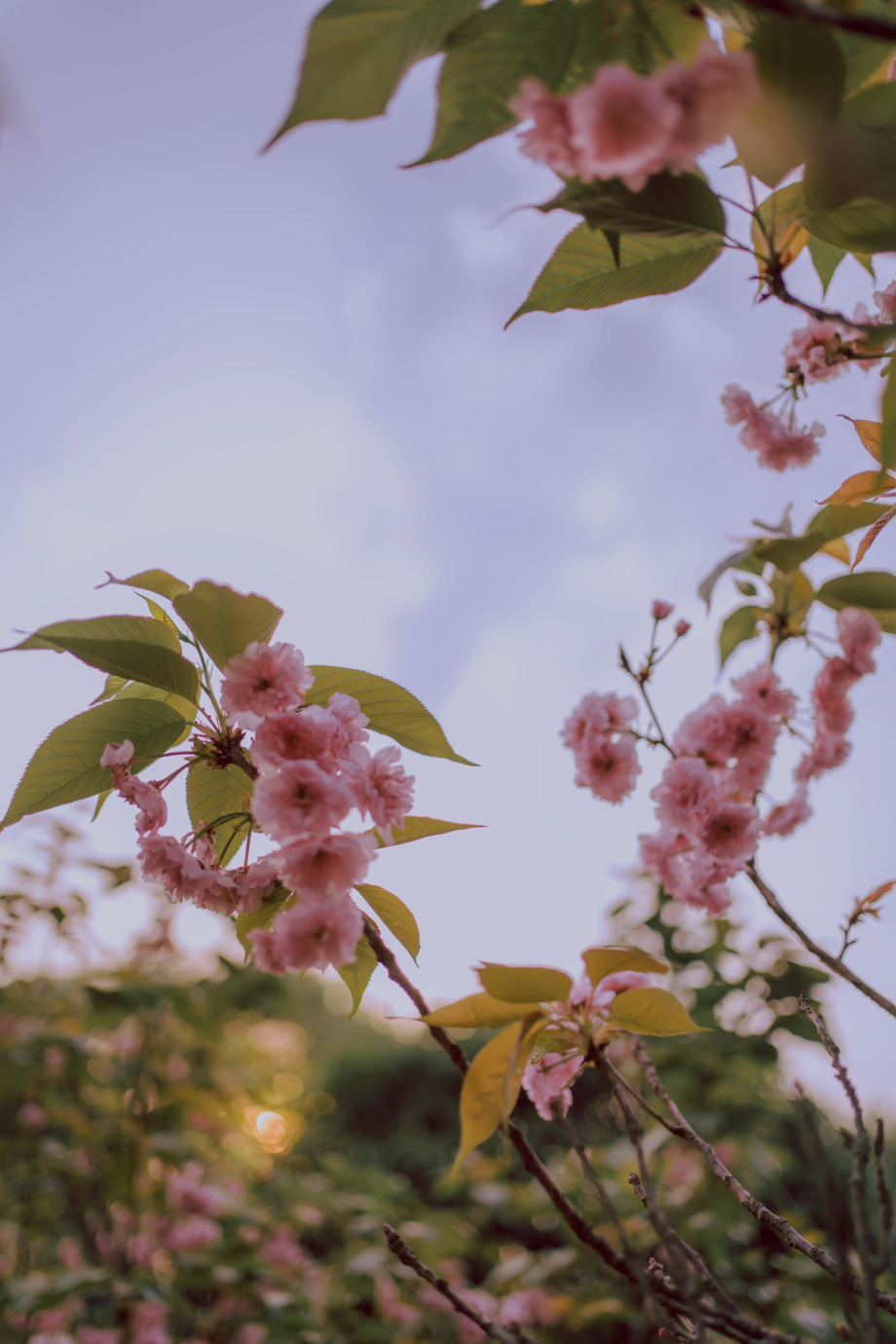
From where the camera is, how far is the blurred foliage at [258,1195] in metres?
2.33

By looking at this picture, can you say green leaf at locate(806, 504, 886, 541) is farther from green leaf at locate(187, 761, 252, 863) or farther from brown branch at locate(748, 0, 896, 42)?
green leaf at locate(187, 761, 252, 863)

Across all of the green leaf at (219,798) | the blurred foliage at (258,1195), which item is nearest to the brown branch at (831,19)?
the green leaf at (219,798)

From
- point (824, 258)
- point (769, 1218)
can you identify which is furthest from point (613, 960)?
point (824, 258)

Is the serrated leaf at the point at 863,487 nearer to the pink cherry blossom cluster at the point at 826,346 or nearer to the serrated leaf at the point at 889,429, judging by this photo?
the pink cherry blossom cluster at the point at 826,346

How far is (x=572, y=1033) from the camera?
2.73ft

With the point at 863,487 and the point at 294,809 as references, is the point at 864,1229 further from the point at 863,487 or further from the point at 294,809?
the point at 863,487

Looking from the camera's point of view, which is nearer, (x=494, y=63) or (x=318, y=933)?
(x=494, y=63)

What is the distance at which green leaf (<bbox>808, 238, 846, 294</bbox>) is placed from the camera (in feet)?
Answer: 3.05

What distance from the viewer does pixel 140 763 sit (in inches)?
41.1

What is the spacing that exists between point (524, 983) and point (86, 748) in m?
0.63

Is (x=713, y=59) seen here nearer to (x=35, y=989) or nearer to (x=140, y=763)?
(x=140, y=763)

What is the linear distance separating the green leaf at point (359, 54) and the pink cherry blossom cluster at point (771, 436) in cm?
85

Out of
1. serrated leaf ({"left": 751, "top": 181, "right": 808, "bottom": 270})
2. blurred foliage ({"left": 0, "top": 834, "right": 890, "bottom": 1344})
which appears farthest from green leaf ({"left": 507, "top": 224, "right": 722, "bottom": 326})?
blurred foliage ({"left": 0, "top": 834, "right": 890, "bottom": 1344})

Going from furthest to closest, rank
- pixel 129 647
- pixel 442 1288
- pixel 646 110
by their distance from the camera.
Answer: pixel 129 647 → pixel 442 1288 → pixel 646 110
